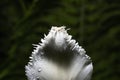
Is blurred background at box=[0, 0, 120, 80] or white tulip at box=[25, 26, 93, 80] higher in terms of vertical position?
blurred background at box=[0, 0, 120, 80]

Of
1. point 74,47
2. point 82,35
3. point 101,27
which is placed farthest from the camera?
point 101,27

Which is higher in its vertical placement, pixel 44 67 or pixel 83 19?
pixel 83 19

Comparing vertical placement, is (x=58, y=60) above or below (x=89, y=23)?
below

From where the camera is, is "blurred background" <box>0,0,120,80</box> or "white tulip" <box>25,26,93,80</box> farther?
"blurred background" <box>0,0,120,80</box>

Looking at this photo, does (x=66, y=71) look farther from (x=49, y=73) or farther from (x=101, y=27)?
(x=101, y=27)

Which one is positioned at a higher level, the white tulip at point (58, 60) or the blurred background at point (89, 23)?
the blurred background at point (89, 23)

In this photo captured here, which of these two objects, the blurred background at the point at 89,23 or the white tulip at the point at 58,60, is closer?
the white tulip at the point at 58,60

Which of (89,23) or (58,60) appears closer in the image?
(58,60)

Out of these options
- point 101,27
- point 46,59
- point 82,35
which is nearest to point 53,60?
point 46,59
